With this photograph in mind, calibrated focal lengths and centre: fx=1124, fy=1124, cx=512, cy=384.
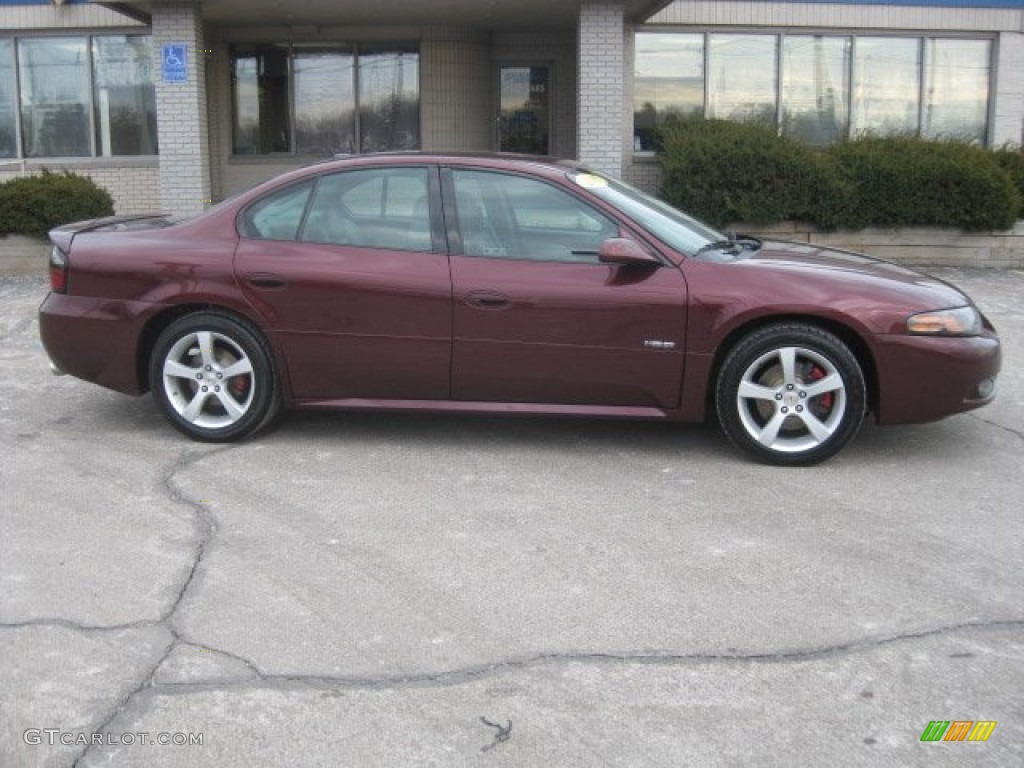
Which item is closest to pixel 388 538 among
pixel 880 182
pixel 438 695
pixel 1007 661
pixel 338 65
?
pixel 438 695

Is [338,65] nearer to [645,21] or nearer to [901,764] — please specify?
[645,21]

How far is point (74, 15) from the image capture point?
15742 millimetres

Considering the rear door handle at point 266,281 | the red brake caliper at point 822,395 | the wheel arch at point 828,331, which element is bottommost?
the red brake caliper at point 822,395

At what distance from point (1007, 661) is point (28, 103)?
15989 millimetres

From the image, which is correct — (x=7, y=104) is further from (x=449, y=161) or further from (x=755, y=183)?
(x=449, y=161)

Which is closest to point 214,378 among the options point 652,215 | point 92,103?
point 652,215

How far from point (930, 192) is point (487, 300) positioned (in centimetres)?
888

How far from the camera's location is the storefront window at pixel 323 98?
53.7 ft

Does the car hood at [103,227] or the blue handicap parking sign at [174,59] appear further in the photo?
the blue handicap parking sign at [174,59]

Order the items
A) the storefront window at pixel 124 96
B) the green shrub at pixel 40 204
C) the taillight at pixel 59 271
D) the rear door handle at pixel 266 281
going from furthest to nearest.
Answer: the storefront window at pixel 124 96, the green shrub at pixel 40 204, the taillight at pixel 59 271, the rear door handle at pixel 266 281

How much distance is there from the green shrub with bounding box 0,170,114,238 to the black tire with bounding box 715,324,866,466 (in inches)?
380

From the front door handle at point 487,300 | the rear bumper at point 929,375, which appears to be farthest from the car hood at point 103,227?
the rear bumper at point 929,375

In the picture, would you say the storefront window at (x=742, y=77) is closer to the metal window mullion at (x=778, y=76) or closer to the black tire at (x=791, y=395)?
the metal window mullion at (x=778, y=76)

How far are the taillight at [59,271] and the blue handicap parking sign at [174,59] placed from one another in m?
8.00
